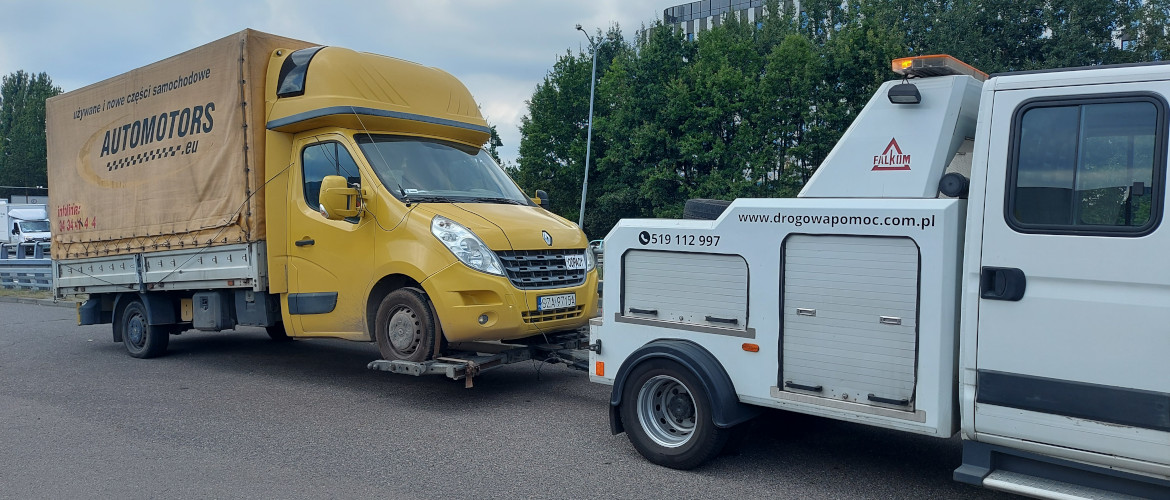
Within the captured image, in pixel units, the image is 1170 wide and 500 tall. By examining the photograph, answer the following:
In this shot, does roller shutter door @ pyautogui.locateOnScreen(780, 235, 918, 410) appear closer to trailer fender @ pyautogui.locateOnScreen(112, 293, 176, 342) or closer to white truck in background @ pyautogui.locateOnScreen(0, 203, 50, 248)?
trailer fender @ pyautogui.locateOnScreen(112, 293, 176, 342)

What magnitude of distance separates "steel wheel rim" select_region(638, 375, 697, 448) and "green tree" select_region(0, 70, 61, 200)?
78279 millimetres

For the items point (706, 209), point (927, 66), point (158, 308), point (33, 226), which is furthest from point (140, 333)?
point (33, 226)

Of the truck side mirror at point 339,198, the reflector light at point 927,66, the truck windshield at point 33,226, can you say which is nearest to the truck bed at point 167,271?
the truck side mirror at point 339,198

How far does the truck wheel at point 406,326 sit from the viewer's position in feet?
23.3

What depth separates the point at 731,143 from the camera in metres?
35.7

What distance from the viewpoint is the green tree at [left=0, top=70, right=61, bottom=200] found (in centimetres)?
6944

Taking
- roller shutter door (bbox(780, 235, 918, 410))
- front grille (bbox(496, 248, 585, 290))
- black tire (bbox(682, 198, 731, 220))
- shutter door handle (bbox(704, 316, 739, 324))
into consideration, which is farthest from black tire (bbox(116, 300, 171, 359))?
roller shutter door (bbox(780, 235, 918, 410))

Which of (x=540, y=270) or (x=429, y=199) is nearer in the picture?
(x=540, y=270)

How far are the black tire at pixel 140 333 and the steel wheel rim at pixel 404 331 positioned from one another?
4.27 metres

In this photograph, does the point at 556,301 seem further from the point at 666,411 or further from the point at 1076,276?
the point at 1076,276

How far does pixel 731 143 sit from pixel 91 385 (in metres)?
30.1

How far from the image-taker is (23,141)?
6962 centimetres

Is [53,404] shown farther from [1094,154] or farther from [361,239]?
[1094,154]

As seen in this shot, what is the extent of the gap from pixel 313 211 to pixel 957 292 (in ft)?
19.6
